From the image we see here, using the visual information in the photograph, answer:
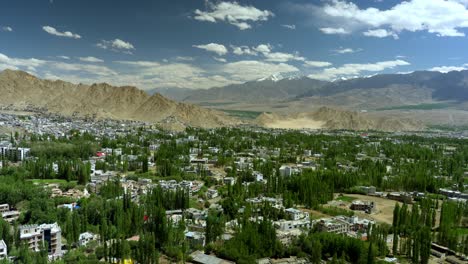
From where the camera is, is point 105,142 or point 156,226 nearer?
point 156,226

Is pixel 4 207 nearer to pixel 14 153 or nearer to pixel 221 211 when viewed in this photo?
pixel 221 211

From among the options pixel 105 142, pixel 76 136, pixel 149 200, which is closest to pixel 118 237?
pixel 149 200

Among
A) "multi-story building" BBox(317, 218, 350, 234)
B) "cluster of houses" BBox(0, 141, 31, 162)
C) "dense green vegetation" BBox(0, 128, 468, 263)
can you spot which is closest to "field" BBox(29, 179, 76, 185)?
"dense green vegetation" BBox(0, 128, 468, 263)

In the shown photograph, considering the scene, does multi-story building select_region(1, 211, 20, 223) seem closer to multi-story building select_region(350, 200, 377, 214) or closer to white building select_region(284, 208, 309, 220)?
white building select_region(284, 208, 309, 220)

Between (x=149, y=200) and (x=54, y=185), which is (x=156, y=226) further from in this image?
(x=54, y=185)

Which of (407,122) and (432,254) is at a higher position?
(407,122)

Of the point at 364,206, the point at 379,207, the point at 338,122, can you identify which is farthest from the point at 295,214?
the point at 338,122

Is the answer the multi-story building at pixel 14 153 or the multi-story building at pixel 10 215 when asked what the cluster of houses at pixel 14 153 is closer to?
the multi-story building at pixel 14 153

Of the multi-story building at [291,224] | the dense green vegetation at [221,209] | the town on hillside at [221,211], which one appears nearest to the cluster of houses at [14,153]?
the town on hillside at [221,211]
